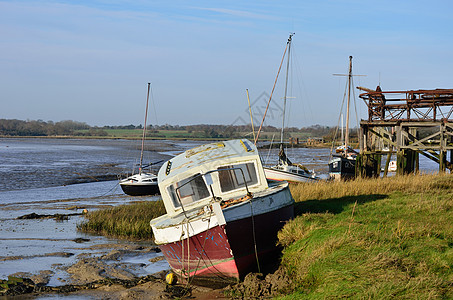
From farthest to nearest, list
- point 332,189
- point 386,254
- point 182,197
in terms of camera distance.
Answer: point 332,189 → point 182,197 → point 386,254

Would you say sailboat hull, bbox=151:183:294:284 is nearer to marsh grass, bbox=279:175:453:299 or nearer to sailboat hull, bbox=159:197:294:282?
sailboat hull, bbox=159:197:294:282

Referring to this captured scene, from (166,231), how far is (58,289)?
9.43ft

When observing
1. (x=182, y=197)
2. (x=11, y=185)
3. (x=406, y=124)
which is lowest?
(x=11, y=185)

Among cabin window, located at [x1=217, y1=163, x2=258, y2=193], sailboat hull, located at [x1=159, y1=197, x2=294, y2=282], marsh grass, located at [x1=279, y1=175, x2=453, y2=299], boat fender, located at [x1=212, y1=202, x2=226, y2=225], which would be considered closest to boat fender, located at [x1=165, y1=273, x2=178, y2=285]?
sailboat hull, located at [x1=159, y1=197, x2=294, y2=282]

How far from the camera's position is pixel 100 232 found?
19234mm

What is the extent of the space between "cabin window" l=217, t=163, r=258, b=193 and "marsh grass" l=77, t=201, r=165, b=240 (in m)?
5.49

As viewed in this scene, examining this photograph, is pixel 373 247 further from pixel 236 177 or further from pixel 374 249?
pixel 236 177

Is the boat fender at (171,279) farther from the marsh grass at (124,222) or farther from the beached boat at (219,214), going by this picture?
the marsh grass at (124,222)

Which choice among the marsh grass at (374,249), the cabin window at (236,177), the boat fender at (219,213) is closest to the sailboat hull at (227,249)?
the boat fender at (219,213)

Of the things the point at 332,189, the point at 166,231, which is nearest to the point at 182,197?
the point at 166,231

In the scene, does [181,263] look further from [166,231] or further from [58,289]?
[58,289]

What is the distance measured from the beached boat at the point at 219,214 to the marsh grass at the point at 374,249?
74 cm

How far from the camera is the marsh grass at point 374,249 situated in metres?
8.39

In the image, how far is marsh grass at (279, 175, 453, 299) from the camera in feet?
27.5
